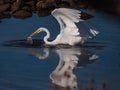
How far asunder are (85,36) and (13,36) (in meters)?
1.80

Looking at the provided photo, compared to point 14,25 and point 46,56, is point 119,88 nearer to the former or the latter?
point 46,56

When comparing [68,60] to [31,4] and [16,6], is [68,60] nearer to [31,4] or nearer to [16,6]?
[16,6]

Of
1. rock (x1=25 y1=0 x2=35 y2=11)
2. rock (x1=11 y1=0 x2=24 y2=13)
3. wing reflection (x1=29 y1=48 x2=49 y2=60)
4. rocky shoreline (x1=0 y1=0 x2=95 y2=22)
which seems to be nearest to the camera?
wing reflection (x1=29 y1=48 x2=49 y2=60)

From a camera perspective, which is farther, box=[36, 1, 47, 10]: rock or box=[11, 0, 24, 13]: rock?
box=[36, 1, 47, 10]: rock

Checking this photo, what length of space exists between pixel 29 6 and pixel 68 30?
4553 mm

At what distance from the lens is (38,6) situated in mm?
19984

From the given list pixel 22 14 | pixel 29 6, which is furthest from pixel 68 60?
pixel 29 6

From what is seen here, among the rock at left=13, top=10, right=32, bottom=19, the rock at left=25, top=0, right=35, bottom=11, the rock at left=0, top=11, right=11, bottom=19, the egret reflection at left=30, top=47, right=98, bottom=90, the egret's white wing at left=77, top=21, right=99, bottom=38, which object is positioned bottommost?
the rock at left=25, top=0, right=35, bottom=11

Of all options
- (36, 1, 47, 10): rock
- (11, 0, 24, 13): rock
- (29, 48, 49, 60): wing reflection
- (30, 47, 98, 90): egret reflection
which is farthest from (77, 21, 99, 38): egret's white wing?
(36, 1, 47, 10): rock

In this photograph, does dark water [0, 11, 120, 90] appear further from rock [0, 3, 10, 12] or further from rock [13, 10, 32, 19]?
rock [0, 3, 10, 12]

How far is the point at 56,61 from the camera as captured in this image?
1322cm

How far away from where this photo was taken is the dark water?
36.6ft

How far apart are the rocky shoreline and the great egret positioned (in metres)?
2.50

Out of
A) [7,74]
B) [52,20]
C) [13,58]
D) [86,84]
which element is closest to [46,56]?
[13,58]
